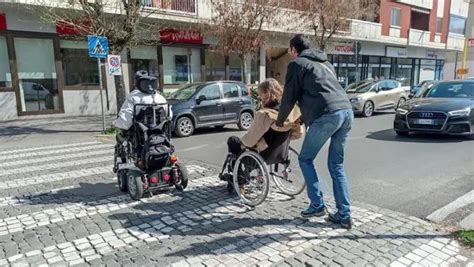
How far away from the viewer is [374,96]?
15.2 m

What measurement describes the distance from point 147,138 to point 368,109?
12.3m

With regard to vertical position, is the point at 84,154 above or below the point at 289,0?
below

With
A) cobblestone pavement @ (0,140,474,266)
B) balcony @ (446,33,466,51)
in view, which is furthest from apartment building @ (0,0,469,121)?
cobblestone pavement @ (0,140,474,266)

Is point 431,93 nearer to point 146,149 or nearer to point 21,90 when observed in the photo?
Answer: point 146,149

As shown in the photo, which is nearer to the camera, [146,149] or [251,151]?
[251,151]

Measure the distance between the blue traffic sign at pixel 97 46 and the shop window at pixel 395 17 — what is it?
22063mm

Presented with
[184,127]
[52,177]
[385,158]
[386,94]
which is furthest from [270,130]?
[386,94]

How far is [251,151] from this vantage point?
4250 millimetres

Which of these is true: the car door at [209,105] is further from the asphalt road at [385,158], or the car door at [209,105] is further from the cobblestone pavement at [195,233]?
the cobblestone pavement at [195,233]

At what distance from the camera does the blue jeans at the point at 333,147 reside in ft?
11.5

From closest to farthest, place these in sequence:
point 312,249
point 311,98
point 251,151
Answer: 1. point 312,249
2. point 311,98
3. point 251,151

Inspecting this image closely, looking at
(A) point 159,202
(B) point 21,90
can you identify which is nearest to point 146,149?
(A) point 159,202

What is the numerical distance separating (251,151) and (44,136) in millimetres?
8388

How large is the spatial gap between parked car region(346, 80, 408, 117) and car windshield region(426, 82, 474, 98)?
14.9 feet
